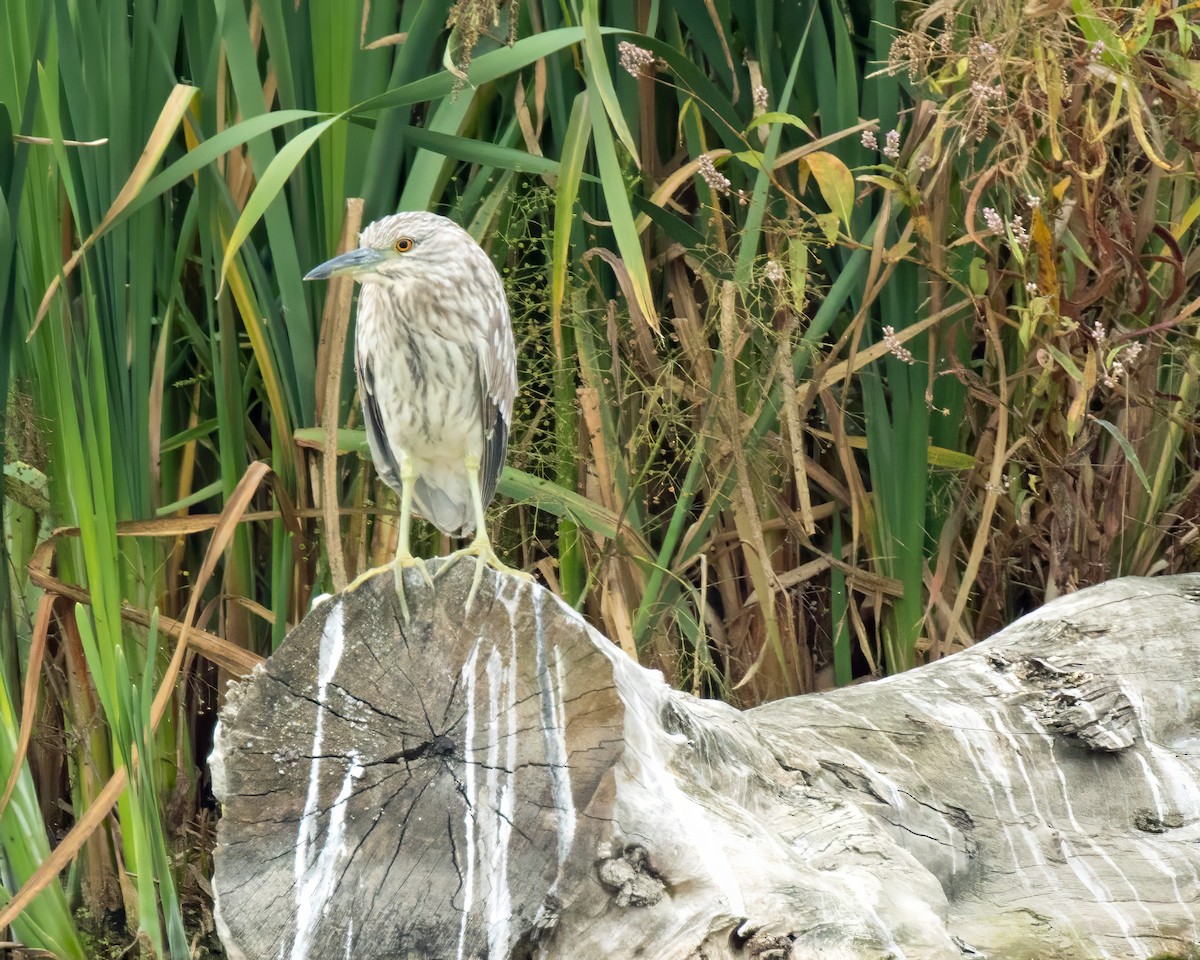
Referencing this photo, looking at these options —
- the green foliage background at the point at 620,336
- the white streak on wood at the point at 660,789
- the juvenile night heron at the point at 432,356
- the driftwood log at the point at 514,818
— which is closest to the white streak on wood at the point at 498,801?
the driftwood log at the point at 514,818

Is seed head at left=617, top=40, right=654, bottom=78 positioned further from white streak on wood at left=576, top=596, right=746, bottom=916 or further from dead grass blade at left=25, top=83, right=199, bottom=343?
white streak on wood at left=576, top=596, right=746, bottom=916

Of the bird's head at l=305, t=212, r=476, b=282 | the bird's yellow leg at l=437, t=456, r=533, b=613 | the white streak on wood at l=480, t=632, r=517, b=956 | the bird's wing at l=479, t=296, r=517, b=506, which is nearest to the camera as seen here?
the white streak on wood at l=480, t=632, r=517, b=956

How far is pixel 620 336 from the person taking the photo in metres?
2.88

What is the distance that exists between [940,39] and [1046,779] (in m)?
1.26

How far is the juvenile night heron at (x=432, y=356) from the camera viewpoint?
2244mm

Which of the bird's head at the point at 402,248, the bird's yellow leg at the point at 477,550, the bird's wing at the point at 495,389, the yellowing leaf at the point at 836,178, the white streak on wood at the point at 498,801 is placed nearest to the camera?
the white streak on wood at the point at 498,801

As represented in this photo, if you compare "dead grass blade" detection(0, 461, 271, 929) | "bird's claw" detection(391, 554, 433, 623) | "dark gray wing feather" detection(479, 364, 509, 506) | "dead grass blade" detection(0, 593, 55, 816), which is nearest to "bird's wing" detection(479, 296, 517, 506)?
"dark gray wing feather" detection(479, 364, 509, 506)

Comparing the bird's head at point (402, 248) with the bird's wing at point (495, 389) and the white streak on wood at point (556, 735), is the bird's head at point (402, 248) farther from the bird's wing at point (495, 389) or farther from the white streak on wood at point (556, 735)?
the white streak on wood at point (556, 735)

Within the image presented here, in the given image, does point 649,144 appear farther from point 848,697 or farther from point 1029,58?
point 848,697

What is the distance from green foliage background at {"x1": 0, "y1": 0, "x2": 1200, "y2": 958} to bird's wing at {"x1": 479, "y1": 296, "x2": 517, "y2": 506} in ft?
0.46

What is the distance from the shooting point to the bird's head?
2182mm

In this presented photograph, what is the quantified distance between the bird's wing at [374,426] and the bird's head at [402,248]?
212mm

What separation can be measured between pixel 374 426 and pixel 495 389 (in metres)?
0.21

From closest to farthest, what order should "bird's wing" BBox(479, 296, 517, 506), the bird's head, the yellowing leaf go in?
the bird's head < "bird's wing" BBox(479, 296, 517, 506) < the yellowing leaf
